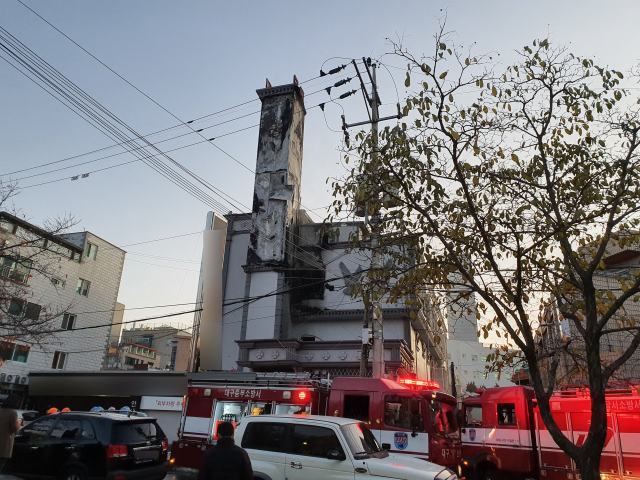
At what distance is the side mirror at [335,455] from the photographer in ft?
24.8

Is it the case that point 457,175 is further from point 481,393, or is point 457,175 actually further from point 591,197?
point 481,393

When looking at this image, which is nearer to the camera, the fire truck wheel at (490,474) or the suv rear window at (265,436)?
the suv rear window at (265,436)

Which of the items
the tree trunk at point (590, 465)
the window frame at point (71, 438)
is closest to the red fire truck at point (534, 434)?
the tree trunk at point (590, 465)

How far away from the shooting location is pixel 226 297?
27406mm

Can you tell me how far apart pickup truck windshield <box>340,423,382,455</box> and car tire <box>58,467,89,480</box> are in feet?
17.8

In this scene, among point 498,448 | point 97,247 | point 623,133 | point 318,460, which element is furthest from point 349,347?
point 97,247

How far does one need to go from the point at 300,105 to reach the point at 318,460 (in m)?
25.2

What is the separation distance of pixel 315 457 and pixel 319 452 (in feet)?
0.35

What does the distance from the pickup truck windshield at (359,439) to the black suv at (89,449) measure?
4725 mm

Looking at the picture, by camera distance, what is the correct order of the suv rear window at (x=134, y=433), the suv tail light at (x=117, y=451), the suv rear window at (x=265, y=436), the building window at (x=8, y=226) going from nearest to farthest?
the suv rear window at (x=265, y=436) < the suv tail light at (x=117, y=451) < the suv rear window at (x=134, y=433) < the building window at (x=8, y=226)

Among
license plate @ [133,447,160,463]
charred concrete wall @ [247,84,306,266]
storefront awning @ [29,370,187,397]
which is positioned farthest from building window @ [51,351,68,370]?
license plate @ [133,447,160,463]

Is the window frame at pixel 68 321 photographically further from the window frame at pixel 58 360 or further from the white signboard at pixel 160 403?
the white signboard at pixel 160 403

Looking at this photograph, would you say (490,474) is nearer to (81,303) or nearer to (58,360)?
(58,360)

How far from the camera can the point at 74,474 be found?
923 centimetres
